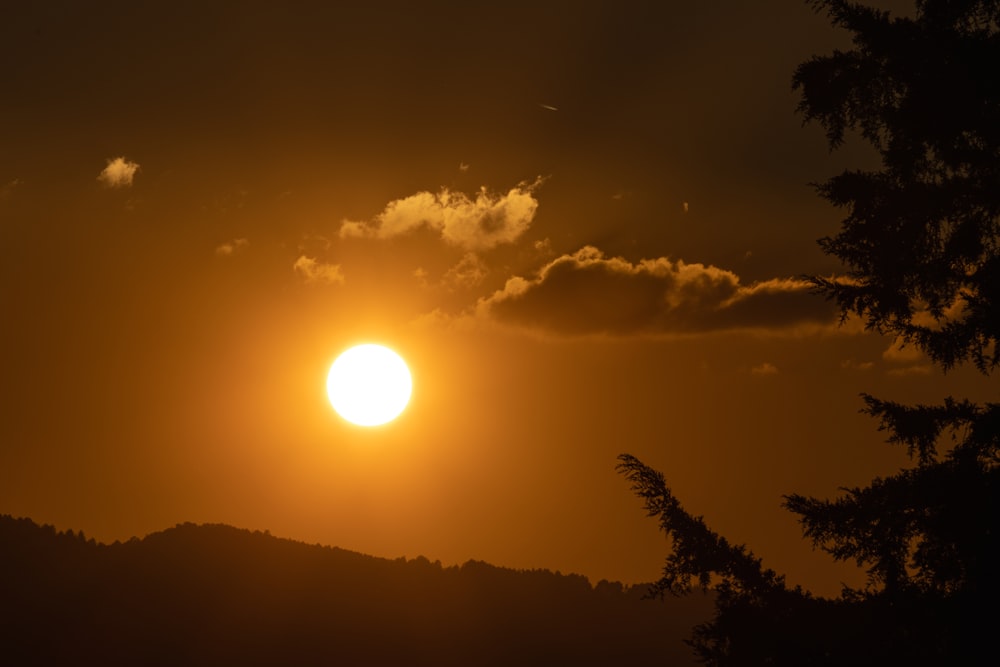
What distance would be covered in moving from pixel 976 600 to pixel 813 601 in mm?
2314

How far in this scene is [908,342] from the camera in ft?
58.4

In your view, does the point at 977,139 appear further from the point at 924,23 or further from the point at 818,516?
the point at 818,516

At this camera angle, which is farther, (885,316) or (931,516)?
(885,316)

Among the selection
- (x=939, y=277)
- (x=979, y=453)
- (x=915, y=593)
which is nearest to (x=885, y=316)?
(x=939, y=277)

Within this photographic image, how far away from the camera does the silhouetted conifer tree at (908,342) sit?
52.8 feet

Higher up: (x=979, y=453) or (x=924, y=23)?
(x=924, y=23)

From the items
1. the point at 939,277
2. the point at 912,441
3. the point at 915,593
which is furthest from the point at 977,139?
the point at 915,593

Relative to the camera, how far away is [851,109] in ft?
61.4

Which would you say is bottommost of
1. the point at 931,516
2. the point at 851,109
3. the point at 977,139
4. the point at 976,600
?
the point at 976,600

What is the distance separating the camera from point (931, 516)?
16.6m

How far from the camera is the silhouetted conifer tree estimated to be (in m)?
16.1

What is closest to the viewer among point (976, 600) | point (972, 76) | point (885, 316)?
point (976, 600)

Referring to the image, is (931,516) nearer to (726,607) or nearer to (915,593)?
(915,593)

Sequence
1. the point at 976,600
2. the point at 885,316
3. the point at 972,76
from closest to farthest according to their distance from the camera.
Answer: the point at 976,600 < the point at 972,76 < the point at 885,316
